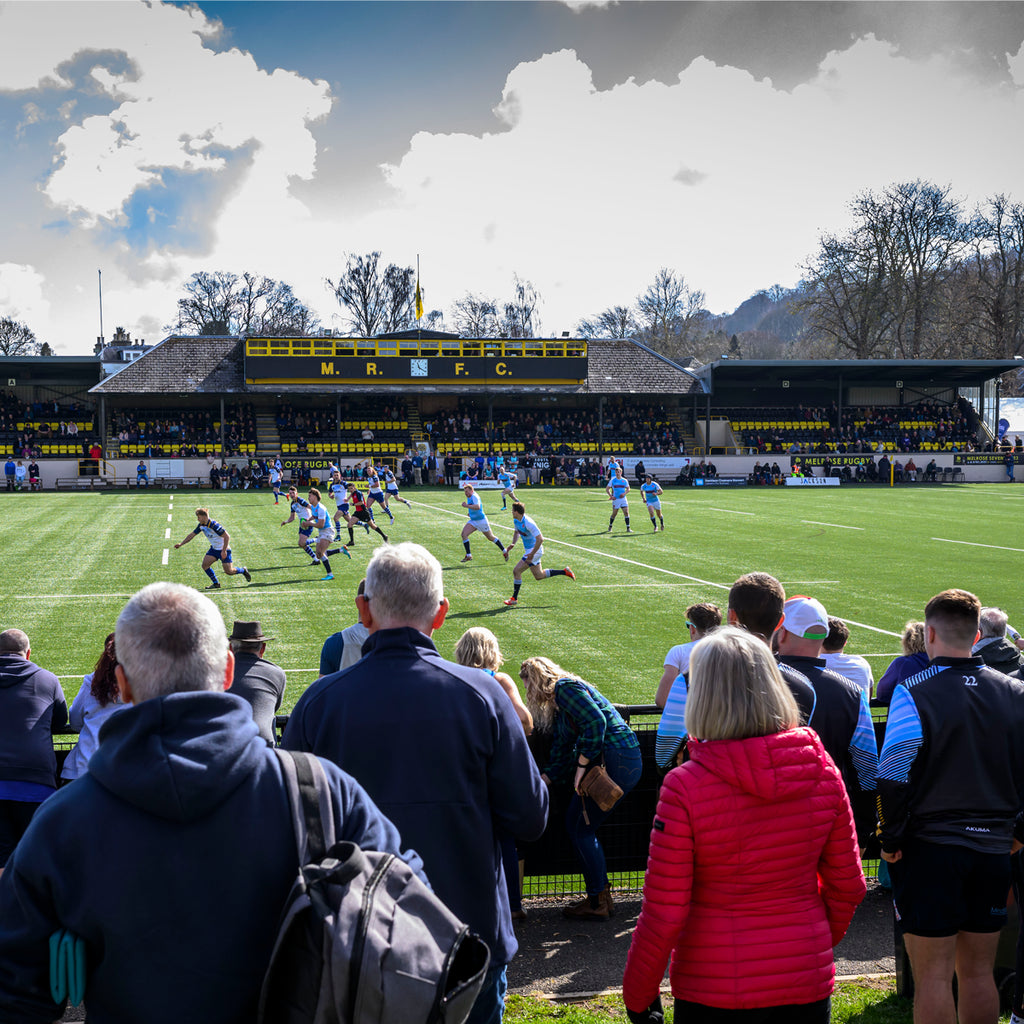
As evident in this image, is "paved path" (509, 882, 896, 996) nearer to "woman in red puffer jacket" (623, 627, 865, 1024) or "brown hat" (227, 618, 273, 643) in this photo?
"woman in red puffer jacket" (623, 627, 865, 1024)

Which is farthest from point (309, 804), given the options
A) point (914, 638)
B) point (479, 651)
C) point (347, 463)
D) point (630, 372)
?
point (630, 372)

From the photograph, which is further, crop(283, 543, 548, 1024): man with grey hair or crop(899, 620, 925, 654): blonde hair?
crop(899, 620, 925, 654): blonde hair

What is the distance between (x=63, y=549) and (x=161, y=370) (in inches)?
1216

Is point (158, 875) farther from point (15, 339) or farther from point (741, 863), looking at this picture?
point (15, 339)

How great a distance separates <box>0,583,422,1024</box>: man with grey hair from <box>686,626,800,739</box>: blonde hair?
4.47 feet

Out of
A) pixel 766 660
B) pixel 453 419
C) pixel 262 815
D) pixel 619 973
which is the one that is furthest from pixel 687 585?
pixel 453 419

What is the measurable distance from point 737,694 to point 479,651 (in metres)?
1.94

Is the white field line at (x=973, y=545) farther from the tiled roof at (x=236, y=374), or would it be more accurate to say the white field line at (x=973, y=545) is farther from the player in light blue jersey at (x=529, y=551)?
the tiled roof at (x=236, y=374)

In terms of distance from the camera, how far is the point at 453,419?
55406 millimetres

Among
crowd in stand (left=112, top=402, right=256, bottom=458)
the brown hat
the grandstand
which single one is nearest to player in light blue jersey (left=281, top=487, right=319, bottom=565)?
the brown hat

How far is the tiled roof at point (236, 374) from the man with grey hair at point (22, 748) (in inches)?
1832

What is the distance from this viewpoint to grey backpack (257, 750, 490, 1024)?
198 centimetres

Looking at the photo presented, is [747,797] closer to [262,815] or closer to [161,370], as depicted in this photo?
[262,815]

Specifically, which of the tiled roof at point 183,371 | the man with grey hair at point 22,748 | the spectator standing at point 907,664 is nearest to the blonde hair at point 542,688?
the spectator standing at point 907,664
